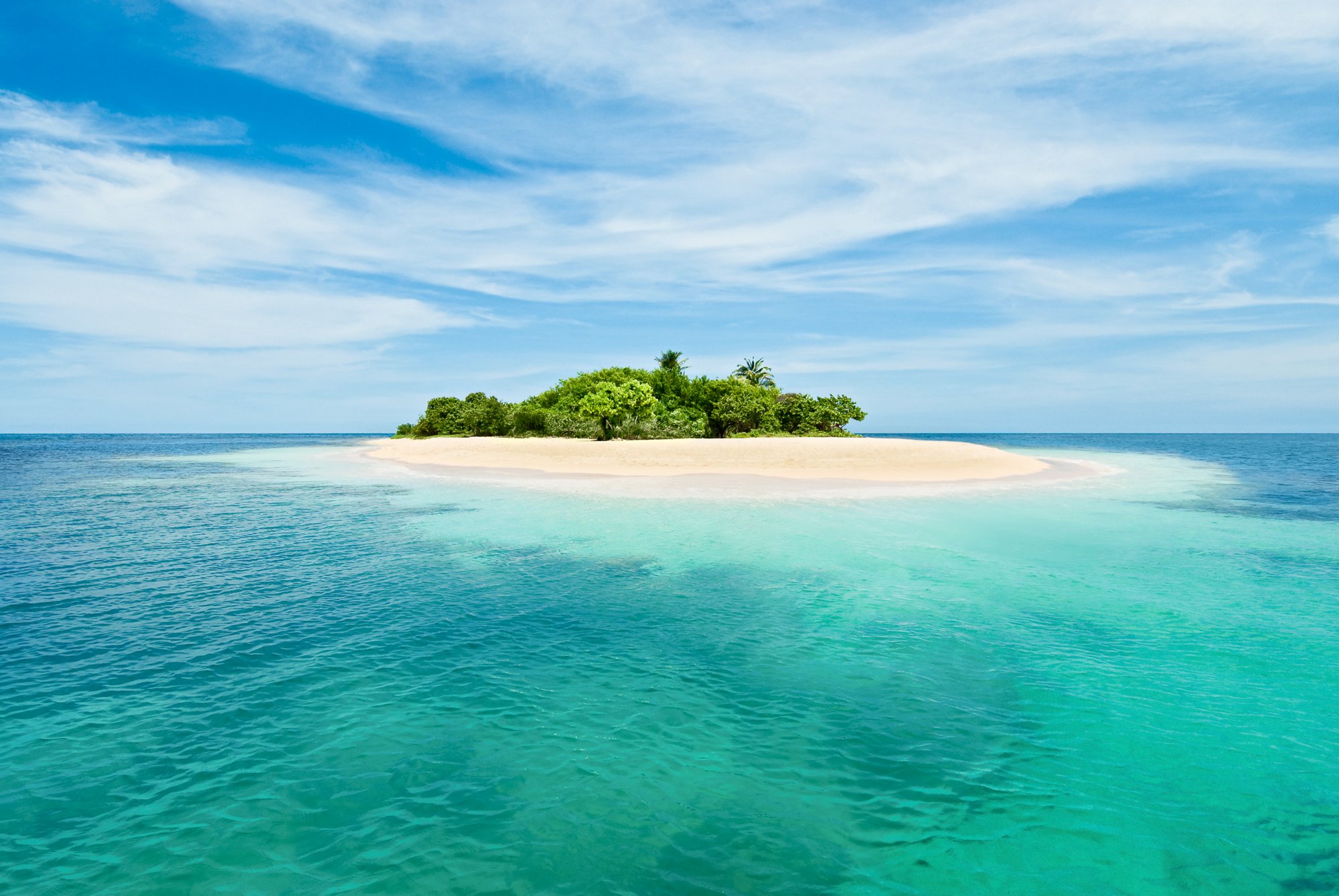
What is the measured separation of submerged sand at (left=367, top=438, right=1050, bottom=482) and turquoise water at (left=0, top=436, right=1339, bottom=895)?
72.2 feet

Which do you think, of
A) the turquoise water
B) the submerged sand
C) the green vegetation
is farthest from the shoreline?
the turquoise water

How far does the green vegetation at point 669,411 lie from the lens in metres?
64.4

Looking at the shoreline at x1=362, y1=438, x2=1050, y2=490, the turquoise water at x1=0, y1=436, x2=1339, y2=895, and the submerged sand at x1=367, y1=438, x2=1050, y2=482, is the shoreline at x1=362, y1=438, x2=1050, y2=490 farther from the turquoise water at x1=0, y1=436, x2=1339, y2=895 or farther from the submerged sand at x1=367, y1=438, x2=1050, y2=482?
the turquoise water at x1=0, y1=436, x2=1339, y2=895

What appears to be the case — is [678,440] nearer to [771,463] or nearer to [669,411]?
[771,463]

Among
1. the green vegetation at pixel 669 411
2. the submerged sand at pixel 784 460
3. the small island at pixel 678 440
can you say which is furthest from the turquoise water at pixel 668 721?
the green vegetation at pixel 669 411

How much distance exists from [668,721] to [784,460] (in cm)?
3652

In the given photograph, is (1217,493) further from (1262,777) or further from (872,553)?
(1262,777)

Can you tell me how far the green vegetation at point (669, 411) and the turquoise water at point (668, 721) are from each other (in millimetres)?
46365

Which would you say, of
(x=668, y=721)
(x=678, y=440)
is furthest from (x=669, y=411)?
(x=668, y=721)

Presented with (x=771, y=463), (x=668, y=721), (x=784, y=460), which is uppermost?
(x=784, y=460)

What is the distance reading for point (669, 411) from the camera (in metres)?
71.3

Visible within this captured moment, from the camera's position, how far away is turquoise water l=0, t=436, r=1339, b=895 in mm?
5730

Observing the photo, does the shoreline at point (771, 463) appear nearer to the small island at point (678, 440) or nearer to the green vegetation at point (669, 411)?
the small island at point (678, 440)

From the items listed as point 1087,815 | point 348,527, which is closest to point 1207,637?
point 1087,815
